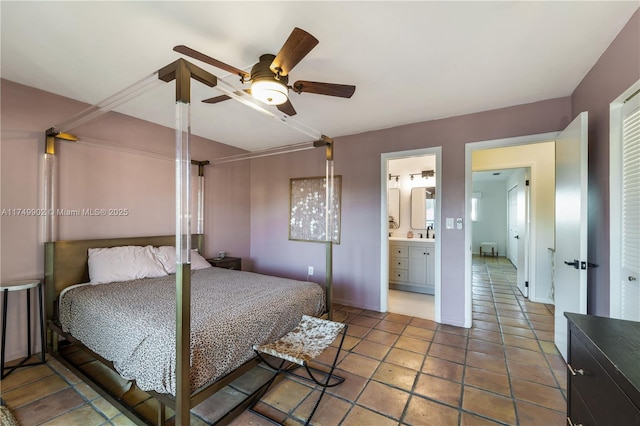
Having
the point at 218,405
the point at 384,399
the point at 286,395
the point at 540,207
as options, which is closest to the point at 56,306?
the point at 218,405

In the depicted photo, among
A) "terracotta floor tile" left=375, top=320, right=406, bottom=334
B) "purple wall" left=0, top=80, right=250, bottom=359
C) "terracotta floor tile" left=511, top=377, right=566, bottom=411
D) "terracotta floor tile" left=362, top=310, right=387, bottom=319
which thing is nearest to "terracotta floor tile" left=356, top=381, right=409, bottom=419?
"terracotta floor tile" left=511, top=377, right=566, bottom=411

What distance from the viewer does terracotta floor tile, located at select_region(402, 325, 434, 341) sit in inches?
111

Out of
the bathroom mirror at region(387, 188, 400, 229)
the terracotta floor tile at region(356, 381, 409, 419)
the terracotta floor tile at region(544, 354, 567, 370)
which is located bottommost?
the terracotta floor tile at region(356, 381, 409, 419)

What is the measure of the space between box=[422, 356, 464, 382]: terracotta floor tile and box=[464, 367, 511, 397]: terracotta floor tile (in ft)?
0.19

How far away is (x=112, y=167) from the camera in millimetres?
2930

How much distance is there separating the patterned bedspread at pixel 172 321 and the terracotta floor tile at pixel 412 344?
35.5 inches

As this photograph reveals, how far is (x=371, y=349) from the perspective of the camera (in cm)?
256

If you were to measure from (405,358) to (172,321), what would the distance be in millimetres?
1941

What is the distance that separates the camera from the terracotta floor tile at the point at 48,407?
167 cm

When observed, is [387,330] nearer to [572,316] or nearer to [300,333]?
[300,333]

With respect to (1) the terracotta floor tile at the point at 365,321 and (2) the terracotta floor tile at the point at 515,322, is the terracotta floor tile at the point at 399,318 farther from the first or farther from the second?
(2) the terracotta floor tile at the point at 515,322

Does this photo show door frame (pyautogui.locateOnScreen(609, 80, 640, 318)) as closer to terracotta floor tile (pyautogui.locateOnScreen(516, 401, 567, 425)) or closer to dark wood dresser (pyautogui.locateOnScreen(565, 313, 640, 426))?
terracotta floor tile (pyautogui.locateOnScreen(516, 401, 567, 425))

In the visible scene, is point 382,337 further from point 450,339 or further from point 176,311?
point 176,311

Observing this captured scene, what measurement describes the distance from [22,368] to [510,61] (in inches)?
181
